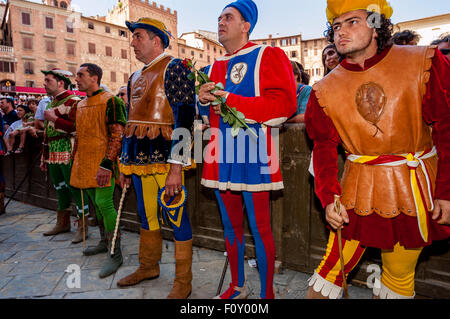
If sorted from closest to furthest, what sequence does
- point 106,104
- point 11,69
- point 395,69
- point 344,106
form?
point 395,69 < point 344,106 < point 106,104 < point 11,69

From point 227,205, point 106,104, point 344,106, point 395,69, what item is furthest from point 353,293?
point 106,104

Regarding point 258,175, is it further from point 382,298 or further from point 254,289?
point 254,289

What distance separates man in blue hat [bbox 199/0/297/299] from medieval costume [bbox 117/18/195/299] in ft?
0.93

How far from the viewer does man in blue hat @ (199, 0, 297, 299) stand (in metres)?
1.96

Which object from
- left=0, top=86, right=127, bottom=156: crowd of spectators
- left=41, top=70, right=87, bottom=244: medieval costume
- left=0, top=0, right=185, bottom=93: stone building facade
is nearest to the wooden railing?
left=41, top=70, right=87, bottom=244: medieval costume

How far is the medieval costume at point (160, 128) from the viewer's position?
2.43 meters

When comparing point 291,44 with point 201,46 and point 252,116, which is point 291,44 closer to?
point 201,46

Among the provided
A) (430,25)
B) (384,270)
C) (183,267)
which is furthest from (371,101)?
(430,25)

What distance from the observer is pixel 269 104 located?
1924 mm

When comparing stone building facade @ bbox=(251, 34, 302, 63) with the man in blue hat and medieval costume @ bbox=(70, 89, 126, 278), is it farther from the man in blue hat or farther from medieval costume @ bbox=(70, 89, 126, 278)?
the man in blue hat

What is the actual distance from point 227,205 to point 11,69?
125 ft

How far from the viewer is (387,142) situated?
1.52m

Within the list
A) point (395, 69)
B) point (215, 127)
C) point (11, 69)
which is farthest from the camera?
point (11, 69)

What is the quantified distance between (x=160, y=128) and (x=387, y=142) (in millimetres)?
1764
